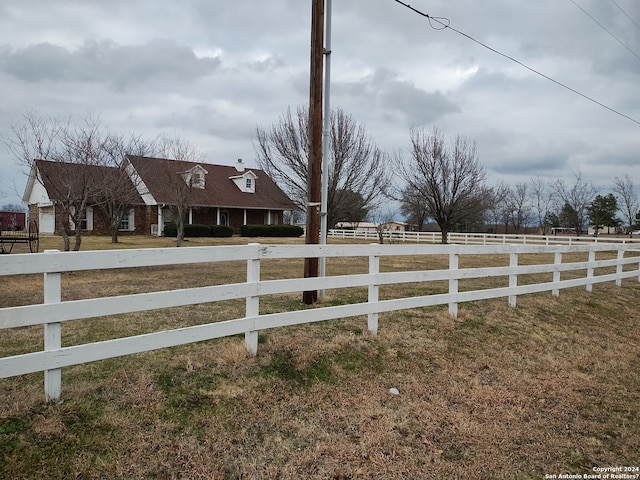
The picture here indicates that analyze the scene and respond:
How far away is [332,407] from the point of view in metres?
3.77

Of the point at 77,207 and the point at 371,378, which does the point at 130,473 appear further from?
the point at 77,207

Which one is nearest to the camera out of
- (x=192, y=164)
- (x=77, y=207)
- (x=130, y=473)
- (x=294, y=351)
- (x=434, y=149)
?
(x=130, y=473)

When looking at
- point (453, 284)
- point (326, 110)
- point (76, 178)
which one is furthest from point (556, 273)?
point (76, 178)

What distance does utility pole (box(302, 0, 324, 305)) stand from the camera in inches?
268

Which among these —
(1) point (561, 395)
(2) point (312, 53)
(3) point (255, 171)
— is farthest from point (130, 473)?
(3) point (255, 171)

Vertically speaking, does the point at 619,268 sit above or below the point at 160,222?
below

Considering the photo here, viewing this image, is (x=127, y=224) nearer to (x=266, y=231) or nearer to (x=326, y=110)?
(x=266, y=231)

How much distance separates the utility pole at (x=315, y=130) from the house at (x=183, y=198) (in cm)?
895

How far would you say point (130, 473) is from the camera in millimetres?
2719

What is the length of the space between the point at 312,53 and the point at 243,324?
460cm

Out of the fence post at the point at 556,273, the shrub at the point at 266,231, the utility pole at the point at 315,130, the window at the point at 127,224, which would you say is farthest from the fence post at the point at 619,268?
the window at the point at 127,224

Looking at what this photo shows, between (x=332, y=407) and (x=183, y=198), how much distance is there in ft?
58.4

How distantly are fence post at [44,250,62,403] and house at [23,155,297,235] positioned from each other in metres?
11.2

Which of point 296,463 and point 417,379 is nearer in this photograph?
point 296,463
